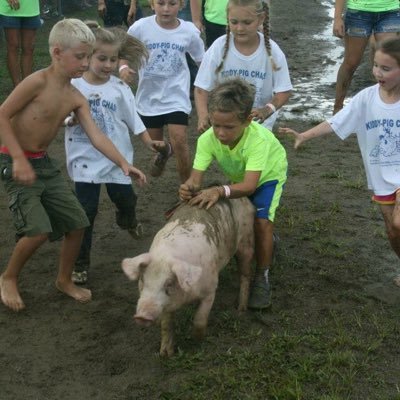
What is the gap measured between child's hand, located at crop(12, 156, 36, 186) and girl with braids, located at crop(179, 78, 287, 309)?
83cm

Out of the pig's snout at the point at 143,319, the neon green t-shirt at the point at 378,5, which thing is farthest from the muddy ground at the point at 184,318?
the neon green t-shirt at the point at 378,5

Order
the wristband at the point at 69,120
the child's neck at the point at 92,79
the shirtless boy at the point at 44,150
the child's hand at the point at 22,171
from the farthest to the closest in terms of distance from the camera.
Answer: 1. the child's neck at the point at 92,79
2. the wristband at the point at 69,120
3. the shirtless boy at the point at 44,150
4. the child's hand at the point at 22,171

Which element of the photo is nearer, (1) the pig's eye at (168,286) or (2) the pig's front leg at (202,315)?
(1) the pig's eye at (168,286)

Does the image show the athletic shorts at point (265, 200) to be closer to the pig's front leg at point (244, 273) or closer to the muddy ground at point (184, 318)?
the pig's front leg at point (244, 273)

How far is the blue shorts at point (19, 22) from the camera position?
8047mm

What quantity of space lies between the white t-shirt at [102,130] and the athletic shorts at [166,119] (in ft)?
3.18

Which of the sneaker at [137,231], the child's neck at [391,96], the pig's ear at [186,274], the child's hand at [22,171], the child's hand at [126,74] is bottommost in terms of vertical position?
the sneaker at [137,231]

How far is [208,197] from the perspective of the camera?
3973mm

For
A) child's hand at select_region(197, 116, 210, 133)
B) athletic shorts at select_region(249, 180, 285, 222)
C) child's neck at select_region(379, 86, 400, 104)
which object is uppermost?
child's neck at select_region(379, 86, 400, 104)

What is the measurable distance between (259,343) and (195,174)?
1042 mm

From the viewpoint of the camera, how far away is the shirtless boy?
4.00 metres

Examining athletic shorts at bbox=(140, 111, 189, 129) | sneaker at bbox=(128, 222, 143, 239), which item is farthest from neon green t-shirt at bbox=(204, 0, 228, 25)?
sneaker at bbox=(128, 222, 143, 239)

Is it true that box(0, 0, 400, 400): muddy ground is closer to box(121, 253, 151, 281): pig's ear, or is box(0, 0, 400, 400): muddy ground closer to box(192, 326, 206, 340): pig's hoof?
box(192, 326, 206, 340): pig's hoof

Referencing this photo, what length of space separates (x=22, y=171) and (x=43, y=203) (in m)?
0.37
